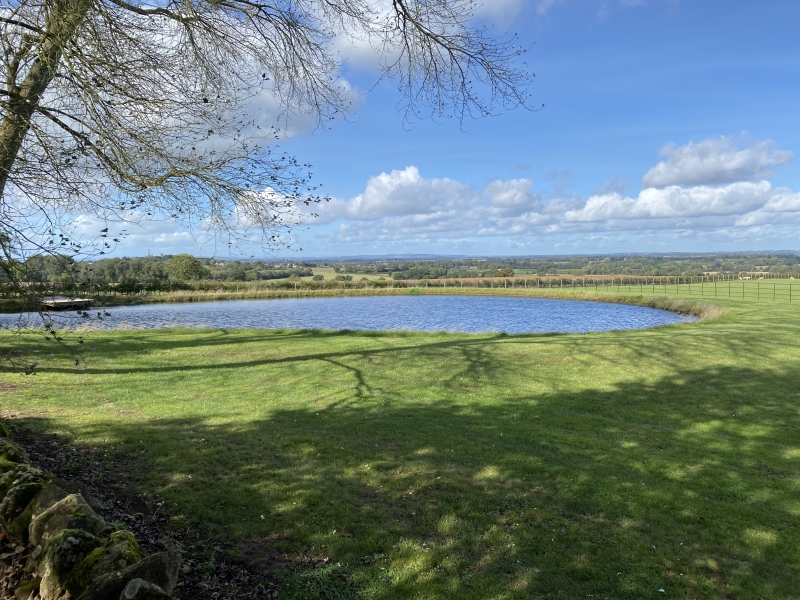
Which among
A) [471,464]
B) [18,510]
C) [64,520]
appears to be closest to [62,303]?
[18,510]

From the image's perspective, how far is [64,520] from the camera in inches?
137

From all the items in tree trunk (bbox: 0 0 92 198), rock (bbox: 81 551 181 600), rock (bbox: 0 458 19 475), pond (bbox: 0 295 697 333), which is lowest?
pond (bbox: 0 295 697 333)

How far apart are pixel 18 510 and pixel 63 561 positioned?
1.17 m

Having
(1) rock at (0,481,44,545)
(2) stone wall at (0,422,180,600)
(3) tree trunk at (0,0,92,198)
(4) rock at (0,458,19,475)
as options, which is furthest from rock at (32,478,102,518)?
(3) tree trunk at (0,0,92,198)

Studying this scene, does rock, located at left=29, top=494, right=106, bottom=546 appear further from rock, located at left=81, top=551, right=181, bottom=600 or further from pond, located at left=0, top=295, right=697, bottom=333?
pond, located at left=0, top=295, right=697, bottom=333

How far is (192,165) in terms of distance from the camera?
288 inches

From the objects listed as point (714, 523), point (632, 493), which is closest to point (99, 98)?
point (632, 493)

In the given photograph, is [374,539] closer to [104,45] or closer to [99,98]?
[99,98]

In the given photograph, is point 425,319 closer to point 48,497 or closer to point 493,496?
point 493,496

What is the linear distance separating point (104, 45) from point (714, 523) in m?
8.57

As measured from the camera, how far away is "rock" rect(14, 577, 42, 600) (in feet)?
10.4

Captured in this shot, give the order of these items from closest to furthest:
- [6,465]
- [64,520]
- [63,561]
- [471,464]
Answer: [63,561]
[64,520]
[6,465]
[471,464]

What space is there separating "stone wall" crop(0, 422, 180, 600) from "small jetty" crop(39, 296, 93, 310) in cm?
191

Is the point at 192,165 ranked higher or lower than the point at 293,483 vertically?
higher
